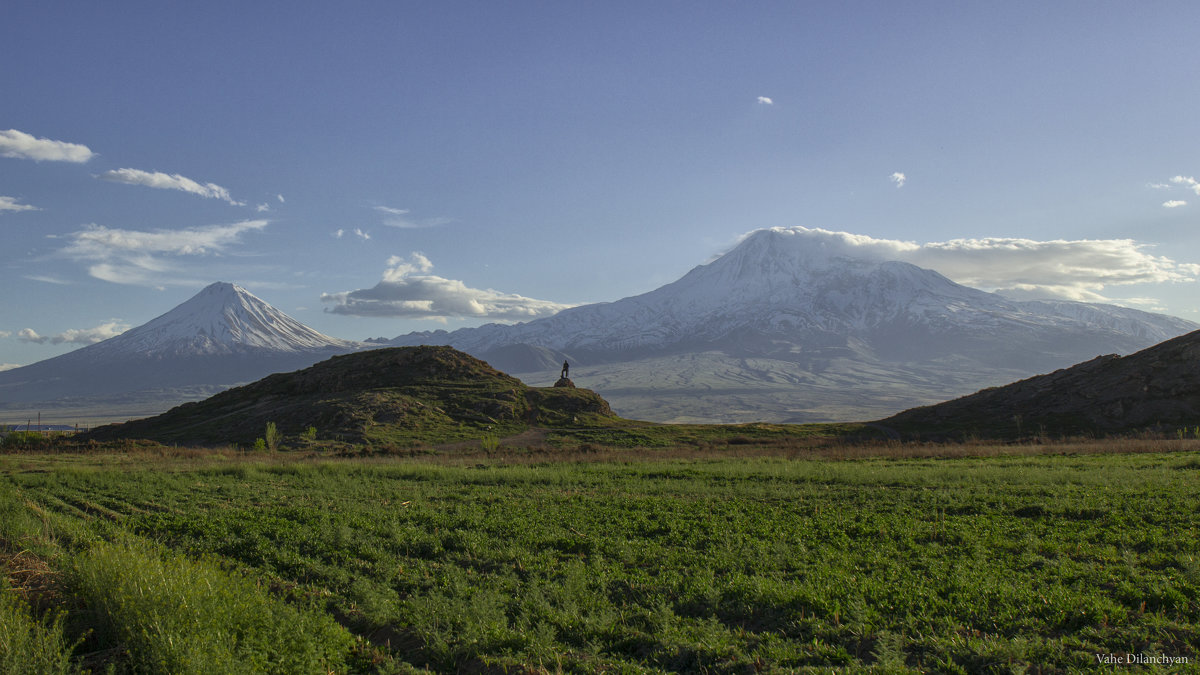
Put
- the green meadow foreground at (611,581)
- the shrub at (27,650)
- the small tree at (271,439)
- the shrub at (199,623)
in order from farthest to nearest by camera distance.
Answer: the small tree at (271,439)
the green meadow foreground at (611,581)
the shrub at (199,623)
the shrub at (27,650)

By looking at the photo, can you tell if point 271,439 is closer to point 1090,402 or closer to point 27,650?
point 27,650

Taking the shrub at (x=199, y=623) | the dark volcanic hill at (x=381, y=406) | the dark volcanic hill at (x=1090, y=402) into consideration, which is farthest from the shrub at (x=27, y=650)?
the dark volcanic hill at (x=1090, y=402)

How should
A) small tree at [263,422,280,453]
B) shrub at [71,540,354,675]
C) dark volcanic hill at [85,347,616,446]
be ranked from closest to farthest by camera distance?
shrub at [71,540,354,675], small tree at [263,422,280,453], dark volcanic hill at [85,347,616,446]

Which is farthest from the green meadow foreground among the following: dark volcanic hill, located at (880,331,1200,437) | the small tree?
dark volcanic hill, located at (880,331,1200,437)

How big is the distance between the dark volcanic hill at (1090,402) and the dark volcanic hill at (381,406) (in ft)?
116

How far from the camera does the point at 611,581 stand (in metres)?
11.0

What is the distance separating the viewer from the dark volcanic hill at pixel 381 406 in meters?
58.2

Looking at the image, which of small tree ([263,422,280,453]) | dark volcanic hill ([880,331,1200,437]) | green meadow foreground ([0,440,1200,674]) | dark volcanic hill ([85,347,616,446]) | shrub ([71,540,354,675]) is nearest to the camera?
shrub ([71,540,354,675])

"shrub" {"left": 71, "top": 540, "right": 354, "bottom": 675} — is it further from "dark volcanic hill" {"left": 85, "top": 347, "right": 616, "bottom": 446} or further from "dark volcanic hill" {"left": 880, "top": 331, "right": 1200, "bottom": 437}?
"dark volcanic hill" {"left": 880, "top": 331, "right": 1200, "bottom": 437}

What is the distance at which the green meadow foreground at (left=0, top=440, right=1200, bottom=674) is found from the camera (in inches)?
316

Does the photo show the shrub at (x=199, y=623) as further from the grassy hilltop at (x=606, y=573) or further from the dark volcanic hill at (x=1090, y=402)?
the dark volcanic hill at (x=1090, y=402)

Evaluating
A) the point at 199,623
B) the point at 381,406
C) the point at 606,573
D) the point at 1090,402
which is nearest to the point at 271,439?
Result: the point at 381,406

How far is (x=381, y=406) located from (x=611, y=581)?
183 feet

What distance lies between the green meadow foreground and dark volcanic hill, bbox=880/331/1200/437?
3895 centimetres
